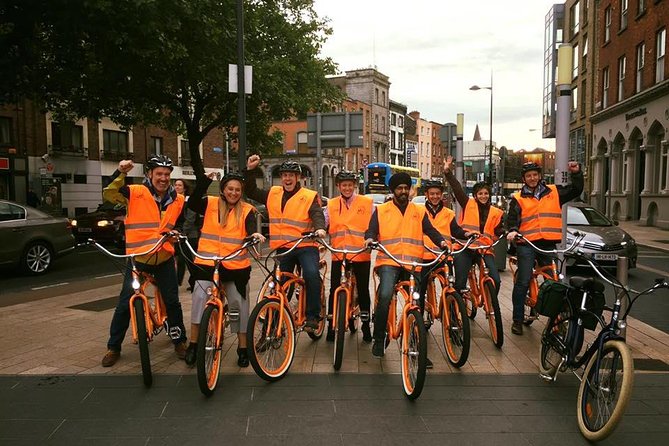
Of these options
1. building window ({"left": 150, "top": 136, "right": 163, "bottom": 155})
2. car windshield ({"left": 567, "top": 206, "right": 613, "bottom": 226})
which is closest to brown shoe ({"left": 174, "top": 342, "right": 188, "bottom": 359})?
car windshield ({"left": 567, "top": 206, "right": 613, "bottom": 226})

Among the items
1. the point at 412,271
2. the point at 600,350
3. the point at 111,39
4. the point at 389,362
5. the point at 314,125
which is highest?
the point at 111,39

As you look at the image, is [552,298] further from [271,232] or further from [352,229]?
[271,232]

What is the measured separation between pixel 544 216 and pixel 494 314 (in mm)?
1371

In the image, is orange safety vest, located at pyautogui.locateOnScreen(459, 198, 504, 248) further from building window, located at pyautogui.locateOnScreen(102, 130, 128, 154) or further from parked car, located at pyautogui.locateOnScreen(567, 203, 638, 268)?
building window, located at pyautogui.locateOnScreen(102, 130, 128, 154)

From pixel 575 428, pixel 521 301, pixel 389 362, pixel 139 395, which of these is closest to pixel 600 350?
pixel 575 428

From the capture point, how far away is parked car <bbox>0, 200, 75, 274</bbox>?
10.1m

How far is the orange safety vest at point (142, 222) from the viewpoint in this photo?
4.95 metres

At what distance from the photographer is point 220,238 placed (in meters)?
4.80

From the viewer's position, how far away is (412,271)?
4820 millimetres

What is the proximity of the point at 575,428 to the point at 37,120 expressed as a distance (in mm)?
29651

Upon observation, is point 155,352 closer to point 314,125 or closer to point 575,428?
point 575,428

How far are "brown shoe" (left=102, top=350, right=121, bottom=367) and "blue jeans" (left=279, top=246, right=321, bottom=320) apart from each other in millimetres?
1729

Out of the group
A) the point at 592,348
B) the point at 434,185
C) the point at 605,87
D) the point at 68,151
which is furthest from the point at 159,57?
the point at 605,87

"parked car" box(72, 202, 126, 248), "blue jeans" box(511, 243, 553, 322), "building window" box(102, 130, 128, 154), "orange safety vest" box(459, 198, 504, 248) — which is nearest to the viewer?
"blue jeans" box(511, 243, 553, 322)
